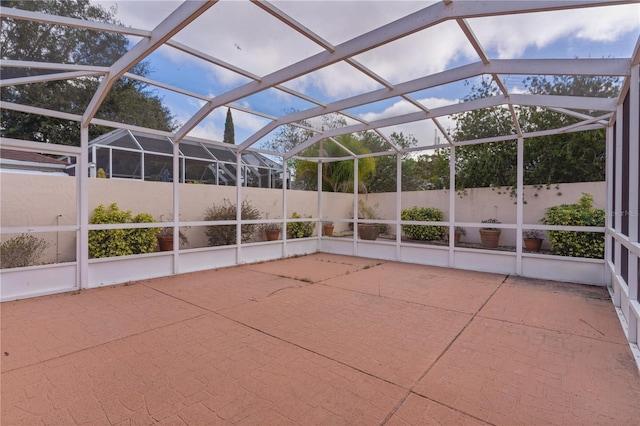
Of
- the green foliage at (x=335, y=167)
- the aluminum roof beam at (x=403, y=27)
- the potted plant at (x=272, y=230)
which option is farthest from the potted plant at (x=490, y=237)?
the aluminum roof beam at (x=403, y=27)

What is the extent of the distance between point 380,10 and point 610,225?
4.99 m

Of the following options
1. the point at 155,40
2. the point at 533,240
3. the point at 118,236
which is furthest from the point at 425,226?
the point at 155,40

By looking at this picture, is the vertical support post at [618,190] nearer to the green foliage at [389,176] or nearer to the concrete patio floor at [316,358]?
the concrete patio floor at [316,358]

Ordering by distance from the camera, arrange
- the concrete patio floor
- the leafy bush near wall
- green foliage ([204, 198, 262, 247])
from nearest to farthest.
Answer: the concrete patio floor → the leafy bush near wall → green foliage ([204, 198, 262, 247])

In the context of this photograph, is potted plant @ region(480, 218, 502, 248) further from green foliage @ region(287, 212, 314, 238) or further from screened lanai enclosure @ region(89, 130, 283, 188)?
screened lanai enclosure @ region(89, 130, 283, 188)

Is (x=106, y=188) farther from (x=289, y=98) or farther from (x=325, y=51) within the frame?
(x=325, y=51)

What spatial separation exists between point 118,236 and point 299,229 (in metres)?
4.51

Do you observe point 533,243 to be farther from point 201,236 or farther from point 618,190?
point 201,236

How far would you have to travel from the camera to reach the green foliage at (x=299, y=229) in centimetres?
888

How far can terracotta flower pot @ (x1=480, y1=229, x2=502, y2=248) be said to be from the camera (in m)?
8.10

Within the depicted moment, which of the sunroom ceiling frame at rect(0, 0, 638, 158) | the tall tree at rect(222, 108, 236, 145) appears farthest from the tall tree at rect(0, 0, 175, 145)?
the tall tree at rect(222, 108, 236, 145)

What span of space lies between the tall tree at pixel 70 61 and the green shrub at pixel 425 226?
6.81 m

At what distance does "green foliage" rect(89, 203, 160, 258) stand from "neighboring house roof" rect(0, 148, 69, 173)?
5.14 feet

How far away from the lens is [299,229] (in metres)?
9.00
